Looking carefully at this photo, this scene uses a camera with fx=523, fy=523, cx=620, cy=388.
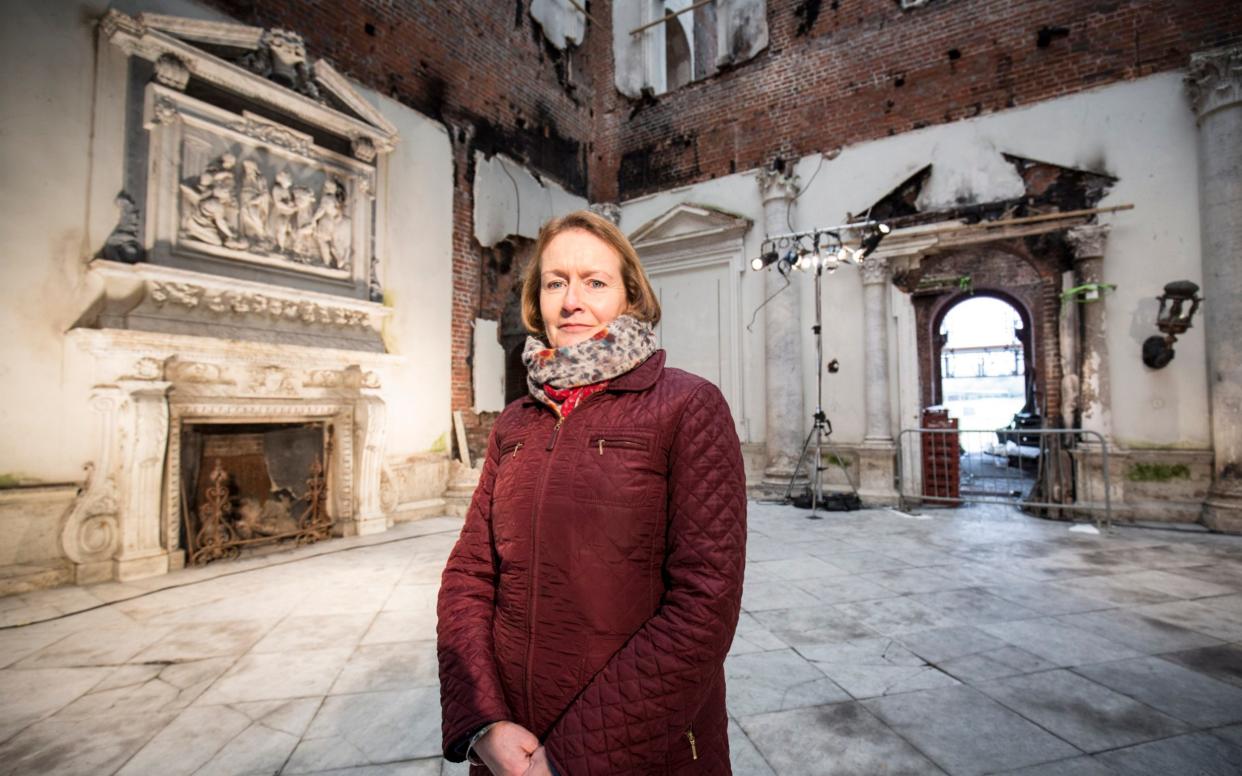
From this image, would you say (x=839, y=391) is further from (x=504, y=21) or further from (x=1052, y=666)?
(x=504, y=21)

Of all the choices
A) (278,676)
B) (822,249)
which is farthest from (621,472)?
(822,249)

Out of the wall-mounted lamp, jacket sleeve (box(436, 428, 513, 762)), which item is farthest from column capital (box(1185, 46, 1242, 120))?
jacket sleeve (box(436, 428, 513, 762))

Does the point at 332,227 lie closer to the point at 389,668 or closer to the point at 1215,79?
the point at 389,668

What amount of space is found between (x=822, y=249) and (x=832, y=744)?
7072 millimetres

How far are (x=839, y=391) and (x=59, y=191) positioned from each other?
8559 mm

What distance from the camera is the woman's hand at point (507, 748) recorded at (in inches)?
37.8

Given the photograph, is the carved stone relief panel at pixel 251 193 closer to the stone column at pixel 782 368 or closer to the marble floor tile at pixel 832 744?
the stone column at pixel 782 368

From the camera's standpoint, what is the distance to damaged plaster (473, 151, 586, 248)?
7.50 meters

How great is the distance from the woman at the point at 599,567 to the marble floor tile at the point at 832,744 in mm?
1156

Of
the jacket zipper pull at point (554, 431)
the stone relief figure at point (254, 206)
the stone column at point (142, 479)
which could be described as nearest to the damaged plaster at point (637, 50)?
the stone relief figure at point (254, 206)

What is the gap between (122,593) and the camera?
390cm

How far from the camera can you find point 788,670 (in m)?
2.65

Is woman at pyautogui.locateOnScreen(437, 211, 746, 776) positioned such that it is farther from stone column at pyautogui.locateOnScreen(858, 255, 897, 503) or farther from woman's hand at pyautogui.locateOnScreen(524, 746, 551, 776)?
stone column at pyautogui.locateOnScreen(858, 255, 897, 503)

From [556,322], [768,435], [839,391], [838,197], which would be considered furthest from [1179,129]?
[556,322]
